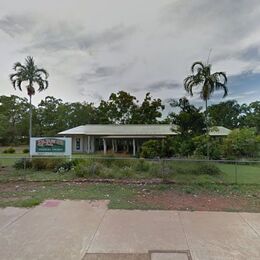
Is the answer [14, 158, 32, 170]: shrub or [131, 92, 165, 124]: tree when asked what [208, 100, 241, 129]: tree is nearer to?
[131, 92, 165, 124]: tree

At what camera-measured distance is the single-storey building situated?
32312 mm

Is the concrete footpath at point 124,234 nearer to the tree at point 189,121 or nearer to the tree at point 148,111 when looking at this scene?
the tree at point 189,121

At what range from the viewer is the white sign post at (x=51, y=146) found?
51.4ft

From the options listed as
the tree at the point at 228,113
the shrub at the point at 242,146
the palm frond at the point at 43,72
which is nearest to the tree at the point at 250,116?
the tree at the point at 228,113

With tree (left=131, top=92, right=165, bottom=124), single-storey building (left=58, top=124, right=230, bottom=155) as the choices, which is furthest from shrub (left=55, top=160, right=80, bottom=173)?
tree (left=131, top=92, right=165, bottom=124)

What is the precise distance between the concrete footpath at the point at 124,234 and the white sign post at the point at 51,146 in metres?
8.60

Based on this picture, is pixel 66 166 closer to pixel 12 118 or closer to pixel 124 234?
pixel 124 234

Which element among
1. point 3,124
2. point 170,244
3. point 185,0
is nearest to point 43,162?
point 185,0

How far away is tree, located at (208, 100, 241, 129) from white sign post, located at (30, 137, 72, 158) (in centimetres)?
4818

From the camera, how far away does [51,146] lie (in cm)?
1572

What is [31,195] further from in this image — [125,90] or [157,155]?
[125,90]

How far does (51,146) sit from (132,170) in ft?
17.8

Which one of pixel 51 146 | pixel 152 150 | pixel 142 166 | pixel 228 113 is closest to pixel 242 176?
pixel 142 166

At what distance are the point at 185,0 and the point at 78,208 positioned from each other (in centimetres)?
847
